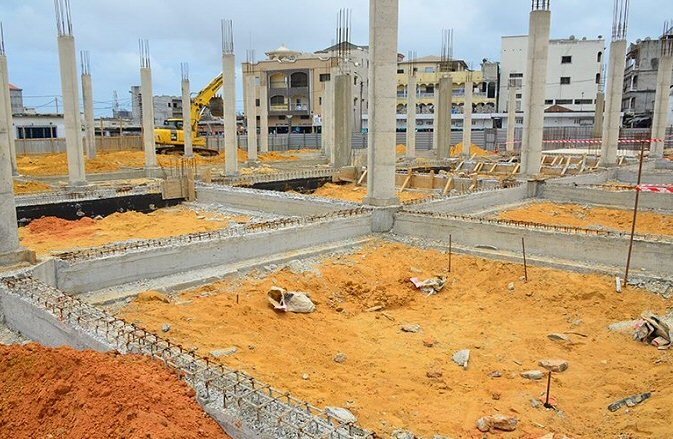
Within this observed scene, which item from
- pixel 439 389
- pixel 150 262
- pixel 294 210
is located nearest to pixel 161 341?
pixel 439 389

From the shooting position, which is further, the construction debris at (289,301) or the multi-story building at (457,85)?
the multi-story building at (457,85)

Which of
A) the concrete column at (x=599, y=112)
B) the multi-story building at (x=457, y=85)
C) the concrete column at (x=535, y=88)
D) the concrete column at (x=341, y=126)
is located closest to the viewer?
the concrete column at (x=535, y=88)

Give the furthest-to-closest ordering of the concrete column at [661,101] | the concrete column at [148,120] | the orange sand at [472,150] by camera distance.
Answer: the orange sand at [472,150] < the concrete column at [661,101] < the concrete column at [148,120]

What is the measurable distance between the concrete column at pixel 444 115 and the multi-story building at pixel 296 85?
22.1 m

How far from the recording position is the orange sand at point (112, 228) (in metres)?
12.2

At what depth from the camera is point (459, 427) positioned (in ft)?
16.8

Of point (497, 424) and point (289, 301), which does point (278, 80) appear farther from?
point (497, 424)

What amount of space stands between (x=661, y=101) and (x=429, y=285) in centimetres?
2332

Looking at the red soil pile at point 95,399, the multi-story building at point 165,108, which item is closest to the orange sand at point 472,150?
the red soil pile at point 95,399

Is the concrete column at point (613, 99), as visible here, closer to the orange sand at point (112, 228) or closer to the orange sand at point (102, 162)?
the orange sand at point (112, 228)

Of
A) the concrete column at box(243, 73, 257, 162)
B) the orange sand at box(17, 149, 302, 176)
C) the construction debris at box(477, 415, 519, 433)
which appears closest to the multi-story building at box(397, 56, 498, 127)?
the orange sand at box(17, 149, 302, 176)

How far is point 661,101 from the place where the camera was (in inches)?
1057

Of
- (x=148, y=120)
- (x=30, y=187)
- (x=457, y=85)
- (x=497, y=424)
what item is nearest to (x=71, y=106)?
(x=30, y=187)

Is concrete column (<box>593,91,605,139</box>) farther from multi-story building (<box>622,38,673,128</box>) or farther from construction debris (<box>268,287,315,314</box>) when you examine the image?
construction debris (<box>268,287,315,314</box>)
